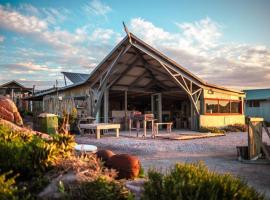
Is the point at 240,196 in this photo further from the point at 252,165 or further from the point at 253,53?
the point at 253,53

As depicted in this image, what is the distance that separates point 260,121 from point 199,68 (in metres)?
19.0

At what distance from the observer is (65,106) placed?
19109 millimetres

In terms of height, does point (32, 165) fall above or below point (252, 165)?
above

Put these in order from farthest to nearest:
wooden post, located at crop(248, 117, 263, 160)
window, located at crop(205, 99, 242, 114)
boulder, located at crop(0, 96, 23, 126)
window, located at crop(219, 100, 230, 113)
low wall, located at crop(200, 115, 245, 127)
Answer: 1. window, located at crop(219, 100, 230, 113)
2. window, located at crop(205, 99, 242, 114)
3. low wall, located at crop(200, 115, 245, 127)
4. boulder, located at crop(0, 96, 23, 126)
5. wooden post, located at crop(248, 117, 263, 160)

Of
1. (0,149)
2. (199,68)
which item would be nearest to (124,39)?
(0,149)

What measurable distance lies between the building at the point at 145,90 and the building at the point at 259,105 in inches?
380

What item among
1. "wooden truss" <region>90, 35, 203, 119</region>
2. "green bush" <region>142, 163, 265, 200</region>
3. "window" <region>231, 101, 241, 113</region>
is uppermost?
"wooden truss" <region>90, 35, 203, 119</region>

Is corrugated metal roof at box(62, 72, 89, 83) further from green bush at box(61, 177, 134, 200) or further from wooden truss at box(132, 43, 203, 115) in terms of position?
green bush at box(61, 177, 134, 200)

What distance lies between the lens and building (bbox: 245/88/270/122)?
27.0 metres

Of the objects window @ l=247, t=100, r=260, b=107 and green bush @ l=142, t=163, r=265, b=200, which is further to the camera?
window @ l=247, t=100, r=260, b=107

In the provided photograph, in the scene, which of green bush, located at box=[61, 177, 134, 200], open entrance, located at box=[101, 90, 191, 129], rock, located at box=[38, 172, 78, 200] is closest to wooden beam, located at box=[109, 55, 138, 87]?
open entrance, located at box=[101, 90, 191, 129]

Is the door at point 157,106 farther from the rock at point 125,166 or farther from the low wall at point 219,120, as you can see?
the rock at point 125,166

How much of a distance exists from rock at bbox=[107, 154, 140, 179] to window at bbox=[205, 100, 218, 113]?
42.0ft

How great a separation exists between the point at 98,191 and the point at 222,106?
16181 mm
